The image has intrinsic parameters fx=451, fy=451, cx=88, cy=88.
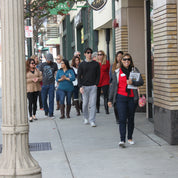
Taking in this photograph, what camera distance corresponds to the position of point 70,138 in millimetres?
9273

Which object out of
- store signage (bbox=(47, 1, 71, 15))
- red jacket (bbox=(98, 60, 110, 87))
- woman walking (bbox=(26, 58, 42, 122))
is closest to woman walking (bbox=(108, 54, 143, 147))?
woman walking (bbox=(26, 58, 42, 122))

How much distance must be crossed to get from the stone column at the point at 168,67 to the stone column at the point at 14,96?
403cm

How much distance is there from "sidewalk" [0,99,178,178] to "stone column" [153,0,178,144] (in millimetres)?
375

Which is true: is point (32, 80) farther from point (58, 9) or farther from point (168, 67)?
point (58, 9)

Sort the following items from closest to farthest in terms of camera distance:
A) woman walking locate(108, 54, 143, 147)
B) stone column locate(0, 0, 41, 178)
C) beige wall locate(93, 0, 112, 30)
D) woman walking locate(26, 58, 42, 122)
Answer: stone column locate(0, 0, 41, 178)
woman walking locate(108, 54, 143, 147)
woman walking locate(26, 58, 42, 122)
beige wall locate(93, 0, 112, 30)

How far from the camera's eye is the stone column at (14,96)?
4.51 meters

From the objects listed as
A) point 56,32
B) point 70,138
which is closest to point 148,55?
point 70,138

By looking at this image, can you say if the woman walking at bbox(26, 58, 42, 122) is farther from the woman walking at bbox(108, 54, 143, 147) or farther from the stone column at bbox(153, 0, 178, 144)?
the stone column at bbox(153, 0, 178, 144)

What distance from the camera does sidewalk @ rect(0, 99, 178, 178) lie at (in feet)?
21.0

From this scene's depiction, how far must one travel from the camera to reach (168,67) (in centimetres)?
818

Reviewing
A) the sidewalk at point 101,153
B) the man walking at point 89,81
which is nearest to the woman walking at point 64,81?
the sidewalk at point 101,153

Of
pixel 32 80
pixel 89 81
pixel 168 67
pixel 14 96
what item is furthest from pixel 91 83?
pixel 14 96

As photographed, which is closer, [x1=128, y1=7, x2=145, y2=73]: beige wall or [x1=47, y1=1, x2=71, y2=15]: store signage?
[x1=128, y1=7, x2=145, y2=73]: beige wall

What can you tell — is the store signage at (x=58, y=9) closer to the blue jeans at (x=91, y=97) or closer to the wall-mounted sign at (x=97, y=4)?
the wall-mounted sign at (x=97, y=4)
